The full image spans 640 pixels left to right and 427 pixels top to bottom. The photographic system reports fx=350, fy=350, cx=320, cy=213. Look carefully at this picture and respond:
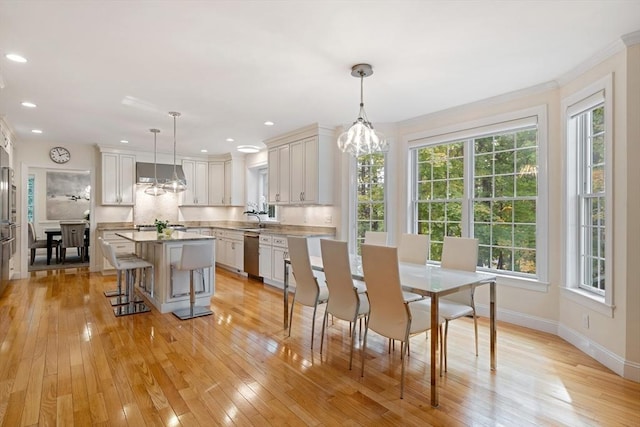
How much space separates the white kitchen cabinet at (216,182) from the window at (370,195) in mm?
3946

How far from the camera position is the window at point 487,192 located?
3789 mm

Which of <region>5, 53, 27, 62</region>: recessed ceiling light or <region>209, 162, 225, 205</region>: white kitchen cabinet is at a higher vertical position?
<region>5, 53, 27, 62</region>: recessed ceiling light

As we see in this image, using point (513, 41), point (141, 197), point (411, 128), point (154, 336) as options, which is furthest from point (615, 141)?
point (141, 197)

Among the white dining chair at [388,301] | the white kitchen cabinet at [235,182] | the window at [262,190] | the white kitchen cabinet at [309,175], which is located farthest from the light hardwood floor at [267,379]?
the white kitchen cabinet at [235,182]

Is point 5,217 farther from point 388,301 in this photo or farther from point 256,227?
point 388,301

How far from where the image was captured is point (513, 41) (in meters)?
2.67

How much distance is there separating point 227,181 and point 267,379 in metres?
5.96

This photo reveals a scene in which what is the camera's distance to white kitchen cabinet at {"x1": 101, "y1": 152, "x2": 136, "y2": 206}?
22.4 ft

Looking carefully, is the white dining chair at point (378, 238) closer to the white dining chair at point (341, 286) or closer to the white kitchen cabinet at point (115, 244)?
the white dining chair at point (341, 286)

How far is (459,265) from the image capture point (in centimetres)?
323

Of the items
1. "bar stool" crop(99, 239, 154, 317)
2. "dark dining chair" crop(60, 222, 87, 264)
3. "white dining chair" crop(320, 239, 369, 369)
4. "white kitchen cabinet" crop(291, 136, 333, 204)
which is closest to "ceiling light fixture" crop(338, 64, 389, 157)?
"white dining chair" crop(320, 239, 369, 369)

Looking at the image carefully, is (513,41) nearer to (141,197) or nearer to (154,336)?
(154,336)

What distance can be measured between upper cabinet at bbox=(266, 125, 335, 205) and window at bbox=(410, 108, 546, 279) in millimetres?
1290

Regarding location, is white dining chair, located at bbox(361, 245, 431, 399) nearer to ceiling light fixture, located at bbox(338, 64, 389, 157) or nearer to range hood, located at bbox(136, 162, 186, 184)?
ceiling light fixture, located at bbox(338, 64, 389, 157)
